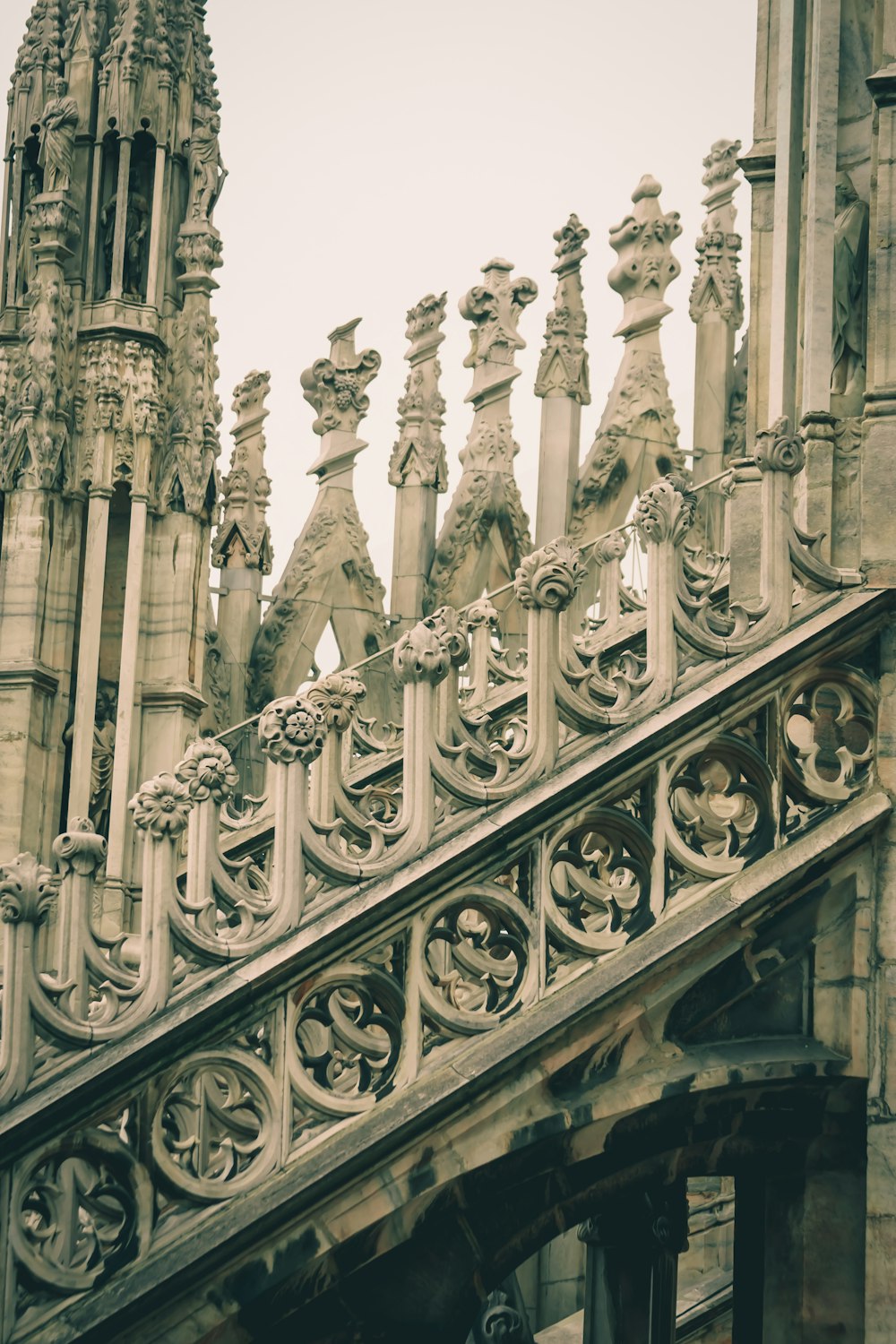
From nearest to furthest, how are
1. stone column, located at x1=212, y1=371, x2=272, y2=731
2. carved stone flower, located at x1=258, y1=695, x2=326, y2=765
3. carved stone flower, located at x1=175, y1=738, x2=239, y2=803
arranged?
carved stone flower, located at x1=258, y1=695, x2=326, y2=765 → carved stone flower, located at x1=175, y1=738, x2=239, y2=803 → stone column, located at x1=212, y1=371, x2=272, y2=731

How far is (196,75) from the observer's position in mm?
17797

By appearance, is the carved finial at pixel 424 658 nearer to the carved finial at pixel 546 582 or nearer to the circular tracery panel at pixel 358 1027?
the carved finial at pixel 546 582

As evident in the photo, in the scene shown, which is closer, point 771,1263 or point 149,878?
point 149,878

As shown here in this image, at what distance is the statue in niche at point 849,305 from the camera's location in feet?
30.3

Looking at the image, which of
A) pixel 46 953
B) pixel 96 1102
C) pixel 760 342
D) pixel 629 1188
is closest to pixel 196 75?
pixel 46 953

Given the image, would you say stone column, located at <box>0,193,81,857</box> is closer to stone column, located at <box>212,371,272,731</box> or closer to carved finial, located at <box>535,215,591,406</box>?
stone column, located at <box>212,371,272,731</box>

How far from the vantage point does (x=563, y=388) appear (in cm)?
1914

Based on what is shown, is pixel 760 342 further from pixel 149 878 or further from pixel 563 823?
pixel 149 878

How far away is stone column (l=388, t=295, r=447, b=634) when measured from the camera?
18.5 m

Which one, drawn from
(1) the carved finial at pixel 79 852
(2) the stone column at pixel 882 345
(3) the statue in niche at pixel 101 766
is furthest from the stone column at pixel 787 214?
(3) the statue in niche at pixel 101 766

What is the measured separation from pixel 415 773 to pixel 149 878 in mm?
847

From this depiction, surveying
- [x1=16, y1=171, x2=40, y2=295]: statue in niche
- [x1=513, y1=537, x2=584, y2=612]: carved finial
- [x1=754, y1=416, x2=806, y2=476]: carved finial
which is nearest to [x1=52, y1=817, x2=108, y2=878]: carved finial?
[x1=513, y1=537, x2=584, y2=612]: carved finial

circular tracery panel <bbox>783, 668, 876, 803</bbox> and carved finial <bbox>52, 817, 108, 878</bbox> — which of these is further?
circular tracery panel <bbox>783, 668, 876, 803</bbox>

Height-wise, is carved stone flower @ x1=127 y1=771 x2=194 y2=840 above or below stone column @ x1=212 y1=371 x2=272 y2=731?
below
